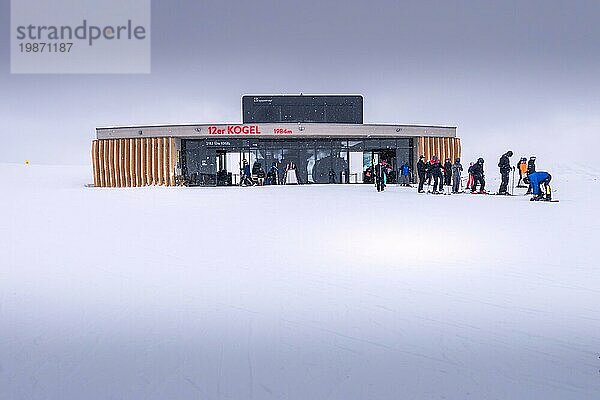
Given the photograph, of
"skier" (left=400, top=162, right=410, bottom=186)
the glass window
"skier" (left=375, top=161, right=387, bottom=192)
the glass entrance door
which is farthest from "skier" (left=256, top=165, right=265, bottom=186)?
"skier" (left=375, top=161, right=387, bottom=192)

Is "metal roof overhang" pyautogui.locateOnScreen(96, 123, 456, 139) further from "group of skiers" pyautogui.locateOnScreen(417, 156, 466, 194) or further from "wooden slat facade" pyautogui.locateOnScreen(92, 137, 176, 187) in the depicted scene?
"group of skiers" pyautogui.locateOnScreen(417, 156, 466, 194)

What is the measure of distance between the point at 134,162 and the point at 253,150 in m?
5.98

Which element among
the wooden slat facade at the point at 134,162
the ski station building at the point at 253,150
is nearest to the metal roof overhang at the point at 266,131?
the ski station building at the point at 253,150

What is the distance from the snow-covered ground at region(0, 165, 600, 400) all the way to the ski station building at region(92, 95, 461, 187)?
59.5ft

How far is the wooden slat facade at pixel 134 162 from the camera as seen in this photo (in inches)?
1094

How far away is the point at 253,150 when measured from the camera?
29062mm

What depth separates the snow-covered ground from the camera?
3416 mm

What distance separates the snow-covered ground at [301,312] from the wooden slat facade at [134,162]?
18.0 meters

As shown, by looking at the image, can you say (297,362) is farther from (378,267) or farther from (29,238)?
(29,238)

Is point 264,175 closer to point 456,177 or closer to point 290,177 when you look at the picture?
point 290,177

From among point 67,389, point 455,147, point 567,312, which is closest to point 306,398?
point 67,389

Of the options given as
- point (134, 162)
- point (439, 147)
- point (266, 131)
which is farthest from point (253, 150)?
point (439, 147)

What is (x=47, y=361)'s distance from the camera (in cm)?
374

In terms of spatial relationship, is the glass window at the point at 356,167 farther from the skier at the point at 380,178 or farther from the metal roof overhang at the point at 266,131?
the skier at the point at 380,178
